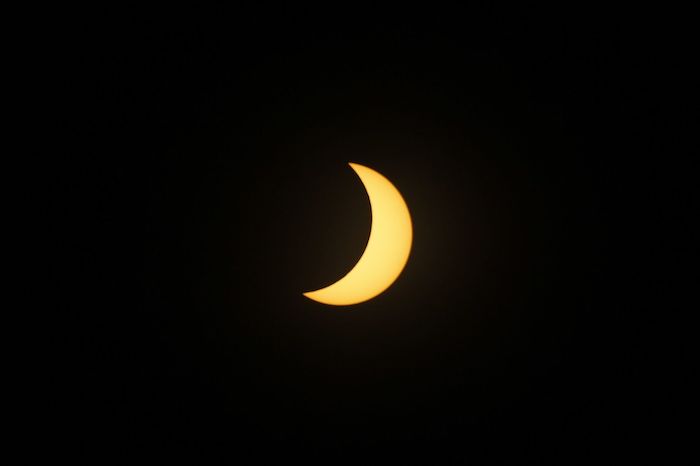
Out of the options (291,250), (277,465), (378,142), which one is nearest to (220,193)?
(291,250)

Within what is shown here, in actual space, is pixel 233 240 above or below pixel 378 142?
below

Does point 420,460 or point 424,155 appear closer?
point 424,155

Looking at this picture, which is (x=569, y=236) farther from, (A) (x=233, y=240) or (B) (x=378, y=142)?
(A) (x=233, y=240)

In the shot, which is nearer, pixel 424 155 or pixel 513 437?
pixel 424 155

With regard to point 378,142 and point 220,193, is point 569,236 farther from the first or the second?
point 220,193

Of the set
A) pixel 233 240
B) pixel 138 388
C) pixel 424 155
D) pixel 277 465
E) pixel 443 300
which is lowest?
pixel 277 465

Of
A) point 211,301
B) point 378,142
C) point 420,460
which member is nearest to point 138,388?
Answer: point 211,301
